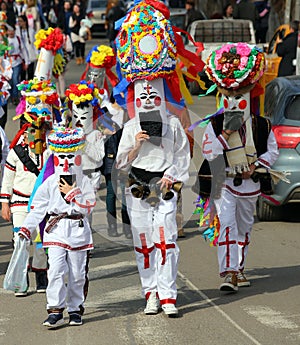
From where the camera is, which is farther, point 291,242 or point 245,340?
point 291,242

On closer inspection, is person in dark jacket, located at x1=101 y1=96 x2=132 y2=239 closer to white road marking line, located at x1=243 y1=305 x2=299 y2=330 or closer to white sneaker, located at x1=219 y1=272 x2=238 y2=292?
white sneaker, located at x1=219 y1=272 x2=238 y2=292

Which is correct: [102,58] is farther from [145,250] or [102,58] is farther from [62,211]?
[62,211]

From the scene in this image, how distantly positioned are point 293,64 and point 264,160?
1285 centimetres

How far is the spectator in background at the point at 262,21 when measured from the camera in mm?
35688


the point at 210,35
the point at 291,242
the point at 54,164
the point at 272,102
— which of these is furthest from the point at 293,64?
the point at 54,164

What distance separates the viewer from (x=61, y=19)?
35.3 m

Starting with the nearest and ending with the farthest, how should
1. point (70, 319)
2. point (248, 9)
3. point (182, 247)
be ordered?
point (70, 319) → point (182, 247) → point (248, 9)

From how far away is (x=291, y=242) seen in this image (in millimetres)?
12461

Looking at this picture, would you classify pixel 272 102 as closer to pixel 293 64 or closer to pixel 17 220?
pixel 17 220

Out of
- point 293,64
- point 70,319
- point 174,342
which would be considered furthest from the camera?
point 293,64

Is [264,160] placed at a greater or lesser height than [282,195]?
greater

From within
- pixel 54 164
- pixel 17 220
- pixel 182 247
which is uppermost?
pixel 54 164

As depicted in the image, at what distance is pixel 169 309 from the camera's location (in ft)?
29.9

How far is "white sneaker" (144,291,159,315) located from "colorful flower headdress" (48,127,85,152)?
1.40 m
